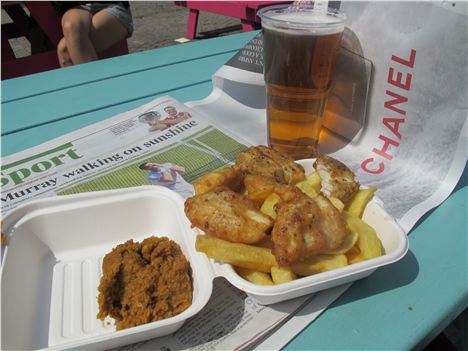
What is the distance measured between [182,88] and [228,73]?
0.66 feet

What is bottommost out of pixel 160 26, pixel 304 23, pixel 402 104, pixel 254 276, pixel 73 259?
pixel 160 26

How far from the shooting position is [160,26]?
4430mm

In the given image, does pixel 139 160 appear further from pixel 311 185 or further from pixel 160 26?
pixel 160 26

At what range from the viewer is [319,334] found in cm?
54

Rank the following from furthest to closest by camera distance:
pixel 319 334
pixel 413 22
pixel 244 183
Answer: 1. pixel 413 22
2. pixel 244 183
3. pixel 319 334

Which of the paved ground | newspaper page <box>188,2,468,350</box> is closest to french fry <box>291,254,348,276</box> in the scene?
newspaper page <box>188,2,468,350</box>

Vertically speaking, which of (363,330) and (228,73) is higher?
(228,73)

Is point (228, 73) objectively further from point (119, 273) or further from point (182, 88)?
point (119, 273)

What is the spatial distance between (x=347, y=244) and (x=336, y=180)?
0.14 meters

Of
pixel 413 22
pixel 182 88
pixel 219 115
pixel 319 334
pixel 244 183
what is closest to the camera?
pixel 319 334

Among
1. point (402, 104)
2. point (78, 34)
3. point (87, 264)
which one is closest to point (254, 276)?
point (87, 264)

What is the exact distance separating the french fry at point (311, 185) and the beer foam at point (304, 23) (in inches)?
11.3

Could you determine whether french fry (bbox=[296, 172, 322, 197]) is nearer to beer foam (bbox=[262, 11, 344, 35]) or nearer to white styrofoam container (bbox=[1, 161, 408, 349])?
white styrofoam container (bbox=[1, 161, 408, 349])

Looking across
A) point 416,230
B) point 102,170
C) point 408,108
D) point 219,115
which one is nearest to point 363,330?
point 416,230
